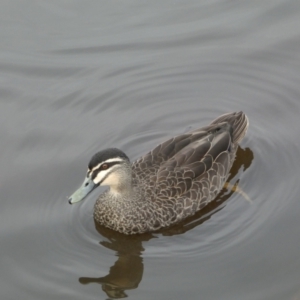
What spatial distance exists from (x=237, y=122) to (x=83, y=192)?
2873 mm

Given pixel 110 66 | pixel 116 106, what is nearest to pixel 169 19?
pixel 110 66

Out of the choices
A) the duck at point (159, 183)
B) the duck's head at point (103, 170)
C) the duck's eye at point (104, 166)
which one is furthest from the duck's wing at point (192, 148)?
the duck's eye at point (104, 166)

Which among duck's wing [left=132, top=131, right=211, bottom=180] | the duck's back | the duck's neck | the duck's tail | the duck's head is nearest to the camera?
the duck's head

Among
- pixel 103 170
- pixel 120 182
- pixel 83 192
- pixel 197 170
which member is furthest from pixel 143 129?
pixel 83 192

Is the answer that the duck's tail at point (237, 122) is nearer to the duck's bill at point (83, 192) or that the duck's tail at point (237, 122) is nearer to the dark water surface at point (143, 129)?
the dark water surface at point (143, 129)

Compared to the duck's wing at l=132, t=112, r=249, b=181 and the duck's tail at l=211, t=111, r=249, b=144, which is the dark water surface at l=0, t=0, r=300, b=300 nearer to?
the duck's tail at l=211, t=111, r=249, b=144

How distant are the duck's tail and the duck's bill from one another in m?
2.57

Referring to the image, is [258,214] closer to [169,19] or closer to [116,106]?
[116,106]

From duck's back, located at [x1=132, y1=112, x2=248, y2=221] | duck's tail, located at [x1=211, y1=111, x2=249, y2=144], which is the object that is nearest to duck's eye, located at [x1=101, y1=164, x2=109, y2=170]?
duck's back, located at [x1=132, y1=112, x2=248, y2=221]

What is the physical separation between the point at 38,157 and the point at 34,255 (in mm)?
2023

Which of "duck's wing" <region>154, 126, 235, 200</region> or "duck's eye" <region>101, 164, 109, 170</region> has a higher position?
"duck's wing" <region>154, 126, 235, 200</region>

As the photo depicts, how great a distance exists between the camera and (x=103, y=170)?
361 inches

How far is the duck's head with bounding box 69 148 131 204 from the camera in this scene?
9.09 meters

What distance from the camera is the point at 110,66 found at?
12688mm
